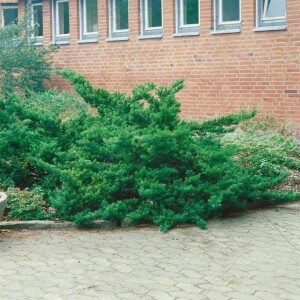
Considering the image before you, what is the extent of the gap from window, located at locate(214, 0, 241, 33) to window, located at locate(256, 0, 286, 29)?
2.19 feet

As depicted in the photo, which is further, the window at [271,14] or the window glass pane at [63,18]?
the window glass pane at [63,18]

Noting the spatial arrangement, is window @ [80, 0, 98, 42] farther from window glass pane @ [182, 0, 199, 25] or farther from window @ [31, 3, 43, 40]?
window glass pane @ [182, 0, 199, 25]

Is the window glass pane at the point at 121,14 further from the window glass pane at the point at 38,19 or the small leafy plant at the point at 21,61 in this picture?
Result: the window glass pane at the point at 38,19

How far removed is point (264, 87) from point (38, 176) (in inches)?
371

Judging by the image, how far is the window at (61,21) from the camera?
2431cm

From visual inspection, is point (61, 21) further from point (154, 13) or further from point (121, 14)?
point (154, 13)

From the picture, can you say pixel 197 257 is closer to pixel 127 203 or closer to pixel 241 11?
pixel 127 203

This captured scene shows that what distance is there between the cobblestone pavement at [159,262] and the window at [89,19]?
580 inches

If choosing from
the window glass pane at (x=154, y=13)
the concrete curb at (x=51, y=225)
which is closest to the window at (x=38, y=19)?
the window glass pane at (x=154, y=13)

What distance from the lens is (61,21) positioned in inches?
966

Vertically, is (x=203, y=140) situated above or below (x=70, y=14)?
below

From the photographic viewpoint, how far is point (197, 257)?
7816 millimetres

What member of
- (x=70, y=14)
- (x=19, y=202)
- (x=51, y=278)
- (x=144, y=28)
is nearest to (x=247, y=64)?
(x=144, y=28)

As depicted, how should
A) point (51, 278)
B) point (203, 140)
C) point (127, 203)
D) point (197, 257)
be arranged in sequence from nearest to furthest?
1. point (51, 278)
2. point (197, 257)
3. point (127, 203)
4. point (203, 140)
